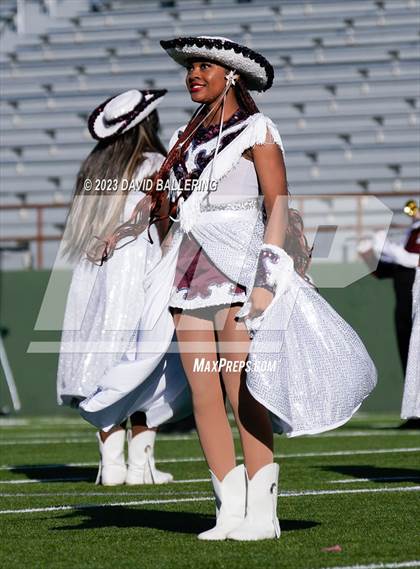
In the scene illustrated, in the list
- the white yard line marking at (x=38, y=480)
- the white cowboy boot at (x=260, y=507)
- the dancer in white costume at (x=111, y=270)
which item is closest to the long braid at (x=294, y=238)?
the white cowboy boot at (x=260, y=507)

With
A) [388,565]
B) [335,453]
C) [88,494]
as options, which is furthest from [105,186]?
[388,565]

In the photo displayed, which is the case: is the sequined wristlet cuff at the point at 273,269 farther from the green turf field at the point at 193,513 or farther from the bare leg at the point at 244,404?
the green turf field at the point at 193,513

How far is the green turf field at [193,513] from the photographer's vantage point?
3.63 m

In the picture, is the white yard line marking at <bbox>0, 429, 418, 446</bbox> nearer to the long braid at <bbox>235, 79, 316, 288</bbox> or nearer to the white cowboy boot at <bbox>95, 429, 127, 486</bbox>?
the white cowboy boot at <bbox>95, 429, 127, 486</bbox>

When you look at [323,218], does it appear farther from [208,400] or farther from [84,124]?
[208,400]

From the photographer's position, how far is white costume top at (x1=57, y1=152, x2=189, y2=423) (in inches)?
247

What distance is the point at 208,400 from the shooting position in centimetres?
397

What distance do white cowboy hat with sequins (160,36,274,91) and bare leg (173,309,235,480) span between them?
0.72 meters

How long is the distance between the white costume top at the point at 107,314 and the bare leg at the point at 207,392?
87.3 inches

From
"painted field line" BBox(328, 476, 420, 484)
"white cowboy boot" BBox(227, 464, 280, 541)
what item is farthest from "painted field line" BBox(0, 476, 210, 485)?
"white cowboy boot" BBox(227, 464, 280, 541)

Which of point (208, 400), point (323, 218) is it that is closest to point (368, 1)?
point (323, 218)

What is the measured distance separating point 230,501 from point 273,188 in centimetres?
90

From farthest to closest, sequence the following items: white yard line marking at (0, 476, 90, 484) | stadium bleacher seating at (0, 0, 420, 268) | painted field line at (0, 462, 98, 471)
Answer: stadium bleacher seating at (0, 0, 420, 268) < painted field line at (0, 462, 98, 471) < white yard line marking at (0, 476, 90, 484)

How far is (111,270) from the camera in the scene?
Result: 6324 mm
